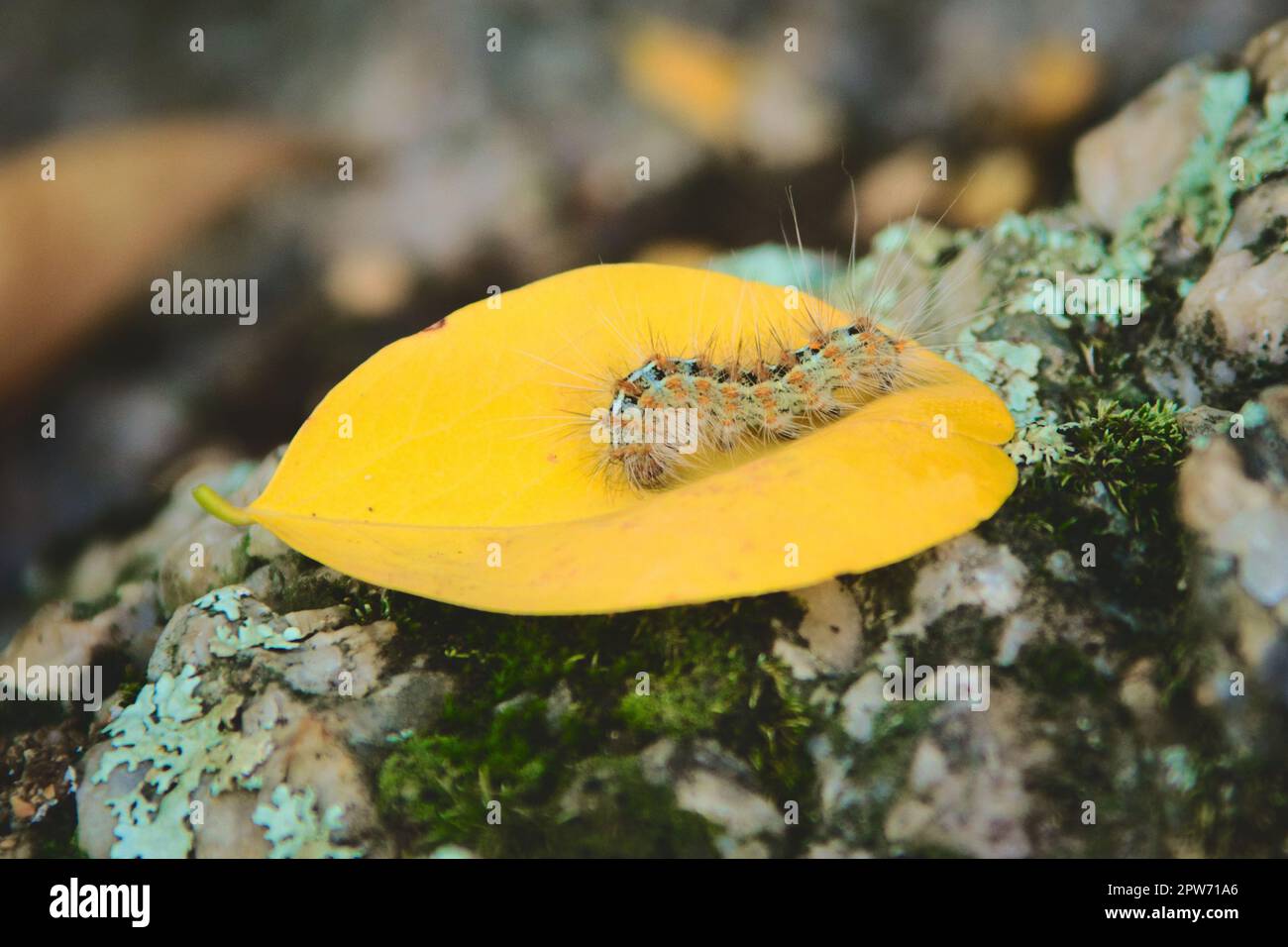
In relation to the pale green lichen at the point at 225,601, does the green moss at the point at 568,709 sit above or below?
below

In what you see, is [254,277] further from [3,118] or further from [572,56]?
[572,56]

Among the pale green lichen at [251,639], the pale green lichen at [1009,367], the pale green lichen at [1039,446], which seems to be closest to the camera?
the pale green lichen at [251,639]

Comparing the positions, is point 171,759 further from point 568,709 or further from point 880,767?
point 880,767

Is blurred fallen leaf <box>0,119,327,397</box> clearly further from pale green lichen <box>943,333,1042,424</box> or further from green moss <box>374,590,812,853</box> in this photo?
pale green lichen <box>943,333,1042,424</box>
